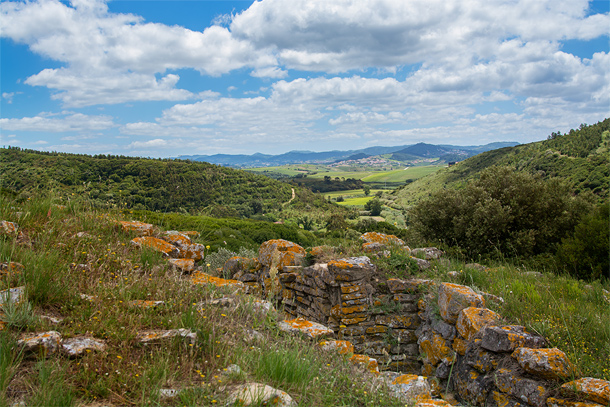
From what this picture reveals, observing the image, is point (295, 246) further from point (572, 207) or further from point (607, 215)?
Result: point (572, 207)

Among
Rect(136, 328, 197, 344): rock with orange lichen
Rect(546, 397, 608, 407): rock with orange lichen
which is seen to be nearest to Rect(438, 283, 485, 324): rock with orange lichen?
Rect(546, 397, 608, 407): rock with orange lichen

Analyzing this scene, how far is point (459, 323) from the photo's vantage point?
6.13 metres

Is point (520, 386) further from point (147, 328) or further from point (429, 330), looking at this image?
point (147, 328)

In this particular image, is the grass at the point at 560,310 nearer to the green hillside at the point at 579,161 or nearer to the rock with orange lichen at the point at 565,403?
the rock with orange lichen at the point at 565,403

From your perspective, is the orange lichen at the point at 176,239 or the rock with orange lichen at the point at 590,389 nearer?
the rock with orange lichen at the point at 590,389

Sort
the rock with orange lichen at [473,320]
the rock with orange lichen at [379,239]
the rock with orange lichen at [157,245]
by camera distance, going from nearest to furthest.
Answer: the rock with orange lichen at [473,320]
the rock with orange lichen at [157,245]
the rock with orange lichen at [379,239]

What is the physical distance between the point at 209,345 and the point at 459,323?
4.74m

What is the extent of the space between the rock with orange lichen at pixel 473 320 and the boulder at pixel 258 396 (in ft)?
13.8

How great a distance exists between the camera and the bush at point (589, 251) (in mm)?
10430

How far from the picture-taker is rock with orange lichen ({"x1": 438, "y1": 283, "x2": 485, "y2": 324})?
6277 millimetres

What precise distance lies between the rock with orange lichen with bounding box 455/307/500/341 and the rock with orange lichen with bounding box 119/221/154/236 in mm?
6883

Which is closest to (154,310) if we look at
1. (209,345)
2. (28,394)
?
(209,345)

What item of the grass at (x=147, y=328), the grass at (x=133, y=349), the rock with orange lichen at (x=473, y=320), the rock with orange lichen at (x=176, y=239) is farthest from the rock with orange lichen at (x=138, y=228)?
the rock with orange lichen at (x=473, y=320)

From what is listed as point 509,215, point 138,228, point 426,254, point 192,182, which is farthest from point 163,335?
point 192,182
